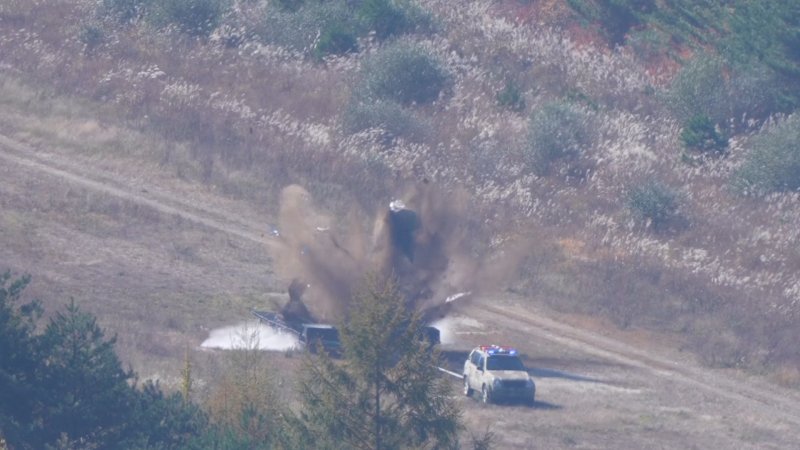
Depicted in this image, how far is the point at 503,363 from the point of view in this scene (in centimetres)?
2527

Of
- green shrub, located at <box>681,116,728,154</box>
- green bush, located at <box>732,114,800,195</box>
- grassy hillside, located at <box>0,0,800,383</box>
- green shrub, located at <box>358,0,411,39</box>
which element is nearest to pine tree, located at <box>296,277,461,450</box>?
grassy hillside, located at <box>0,0,800,383</box>

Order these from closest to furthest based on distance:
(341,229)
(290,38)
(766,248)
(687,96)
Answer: (341,229)
(766,248)
(687,96)
(290,38)

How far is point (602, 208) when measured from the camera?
37.9 m

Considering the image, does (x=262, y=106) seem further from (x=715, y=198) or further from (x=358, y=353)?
(x=358, y=353)

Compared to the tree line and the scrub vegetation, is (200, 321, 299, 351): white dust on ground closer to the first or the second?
the scrub vegetation

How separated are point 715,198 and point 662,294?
7.04m

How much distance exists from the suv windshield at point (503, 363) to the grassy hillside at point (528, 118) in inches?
237

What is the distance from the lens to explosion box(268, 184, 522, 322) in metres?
27.7

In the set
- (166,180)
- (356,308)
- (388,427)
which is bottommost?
(166,180)

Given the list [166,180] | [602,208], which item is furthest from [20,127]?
[602,208]

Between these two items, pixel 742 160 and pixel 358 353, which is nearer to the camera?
pixel 358 353

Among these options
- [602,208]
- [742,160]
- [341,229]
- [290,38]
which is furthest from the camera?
[290,38]

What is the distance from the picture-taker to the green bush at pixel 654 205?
3678 cm

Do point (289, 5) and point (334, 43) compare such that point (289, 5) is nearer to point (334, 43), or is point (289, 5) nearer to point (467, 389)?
point (334, 43)
